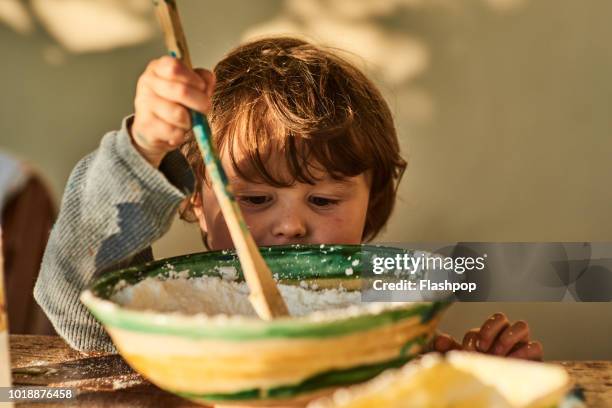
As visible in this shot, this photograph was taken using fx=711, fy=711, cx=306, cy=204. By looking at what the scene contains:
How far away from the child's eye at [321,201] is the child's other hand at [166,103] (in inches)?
15.9

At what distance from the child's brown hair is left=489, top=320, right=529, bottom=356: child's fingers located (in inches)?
15.5

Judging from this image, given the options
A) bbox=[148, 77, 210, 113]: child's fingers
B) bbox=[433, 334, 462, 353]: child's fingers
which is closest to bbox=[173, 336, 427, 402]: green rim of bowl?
bbox=[148, 77, 210, 113]: child's fingers

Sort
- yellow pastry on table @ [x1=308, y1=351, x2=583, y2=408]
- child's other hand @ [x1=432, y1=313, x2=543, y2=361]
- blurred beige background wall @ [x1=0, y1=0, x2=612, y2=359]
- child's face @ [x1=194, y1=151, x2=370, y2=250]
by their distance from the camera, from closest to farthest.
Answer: yellow pastry on table @ [x1=308, y1=351, x2=583, y2=408] < child's other hand @ [x1=432, y1=313, x2=543, y2=361] < child's face @ [x1=194, y1=151, x2=370, y2=250] < blurred beige background wall @ [x1=0, y1=0, x2=612, y2=359]

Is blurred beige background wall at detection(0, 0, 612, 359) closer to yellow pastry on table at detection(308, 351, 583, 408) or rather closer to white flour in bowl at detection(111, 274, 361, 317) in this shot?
white flour in bowl at detection(111, 274, 361, 317)

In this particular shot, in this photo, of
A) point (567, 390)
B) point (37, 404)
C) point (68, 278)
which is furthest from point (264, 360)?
point (68, 278)

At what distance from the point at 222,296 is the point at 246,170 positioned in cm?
41

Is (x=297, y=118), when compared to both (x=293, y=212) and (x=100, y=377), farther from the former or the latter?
(x=100, y=377)

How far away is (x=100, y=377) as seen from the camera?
0.74 metres

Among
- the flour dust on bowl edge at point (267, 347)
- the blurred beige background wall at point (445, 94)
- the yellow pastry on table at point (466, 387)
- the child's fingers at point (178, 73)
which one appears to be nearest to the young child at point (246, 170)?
the child's fingers at point (178, 73)

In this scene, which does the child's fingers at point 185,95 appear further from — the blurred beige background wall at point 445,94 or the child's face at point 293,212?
the blurred beige background wall at point 445,94

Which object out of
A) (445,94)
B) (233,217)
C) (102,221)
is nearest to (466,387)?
(233,217)

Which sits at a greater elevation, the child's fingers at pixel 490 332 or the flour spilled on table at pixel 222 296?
the flour spilled on table at pixel 222 296

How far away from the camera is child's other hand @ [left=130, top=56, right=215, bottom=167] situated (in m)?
0.64

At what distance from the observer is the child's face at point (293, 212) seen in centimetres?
109
